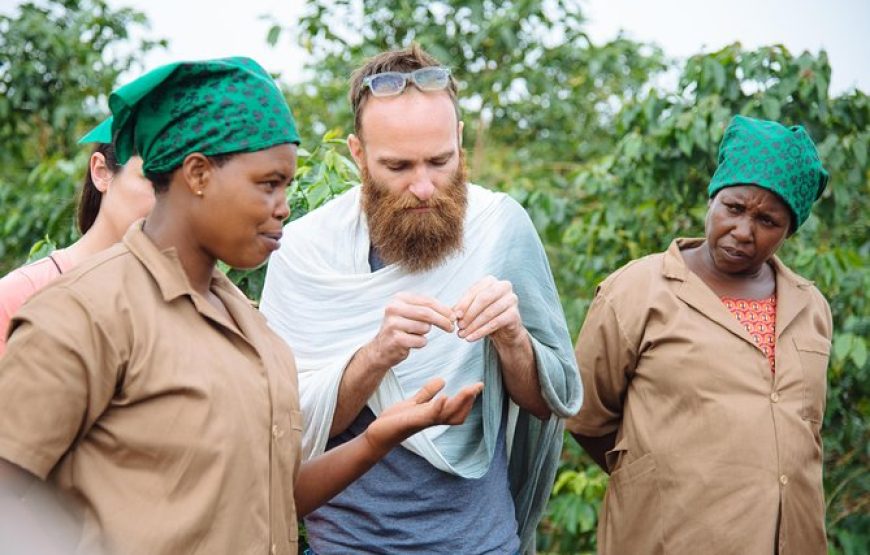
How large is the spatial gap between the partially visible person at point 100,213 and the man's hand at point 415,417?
809mm

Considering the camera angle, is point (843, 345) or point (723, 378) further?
point (843, 345)

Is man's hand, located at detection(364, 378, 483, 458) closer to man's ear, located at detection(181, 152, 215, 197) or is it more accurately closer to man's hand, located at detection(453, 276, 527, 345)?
man's hand, located at detection(453, 276, 527, 345)

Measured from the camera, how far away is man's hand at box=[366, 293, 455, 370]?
236 centimetres

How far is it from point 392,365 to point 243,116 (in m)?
0.80

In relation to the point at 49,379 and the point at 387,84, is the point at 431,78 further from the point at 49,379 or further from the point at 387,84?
the point at 49,379

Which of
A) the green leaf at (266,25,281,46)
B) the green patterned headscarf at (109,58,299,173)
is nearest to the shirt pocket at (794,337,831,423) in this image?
the green patterned headscarf at (109,58,299,173)

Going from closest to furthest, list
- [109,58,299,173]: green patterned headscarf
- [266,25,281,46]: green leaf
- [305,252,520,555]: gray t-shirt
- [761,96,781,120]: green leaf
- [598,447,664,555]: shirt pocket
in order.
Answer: [109,58,299,173]: green patterned headscarf, [305,252,520,555]: gray t-shirt, [598,447,664,555]: shirt pocket, [761,96,781,120]: green leaf, [266,25,281,46]: green leaf

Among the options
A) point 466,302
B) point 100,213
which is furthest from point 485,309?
point 100,213

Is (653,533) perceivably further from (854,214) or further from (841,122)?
(854,214)

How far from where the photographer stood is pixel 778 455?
9.78 ft

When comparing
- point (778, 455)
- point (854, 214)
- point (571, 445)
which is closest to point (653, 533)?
point (778, 455)

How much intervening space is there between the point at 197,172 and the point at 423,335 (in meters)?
0.71

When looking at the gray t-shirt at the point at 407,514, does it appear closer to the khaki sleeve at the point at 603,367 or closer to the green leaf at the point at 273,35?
the khaki sleeve at the point at 603,367

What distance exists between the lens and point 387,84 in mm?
2814
